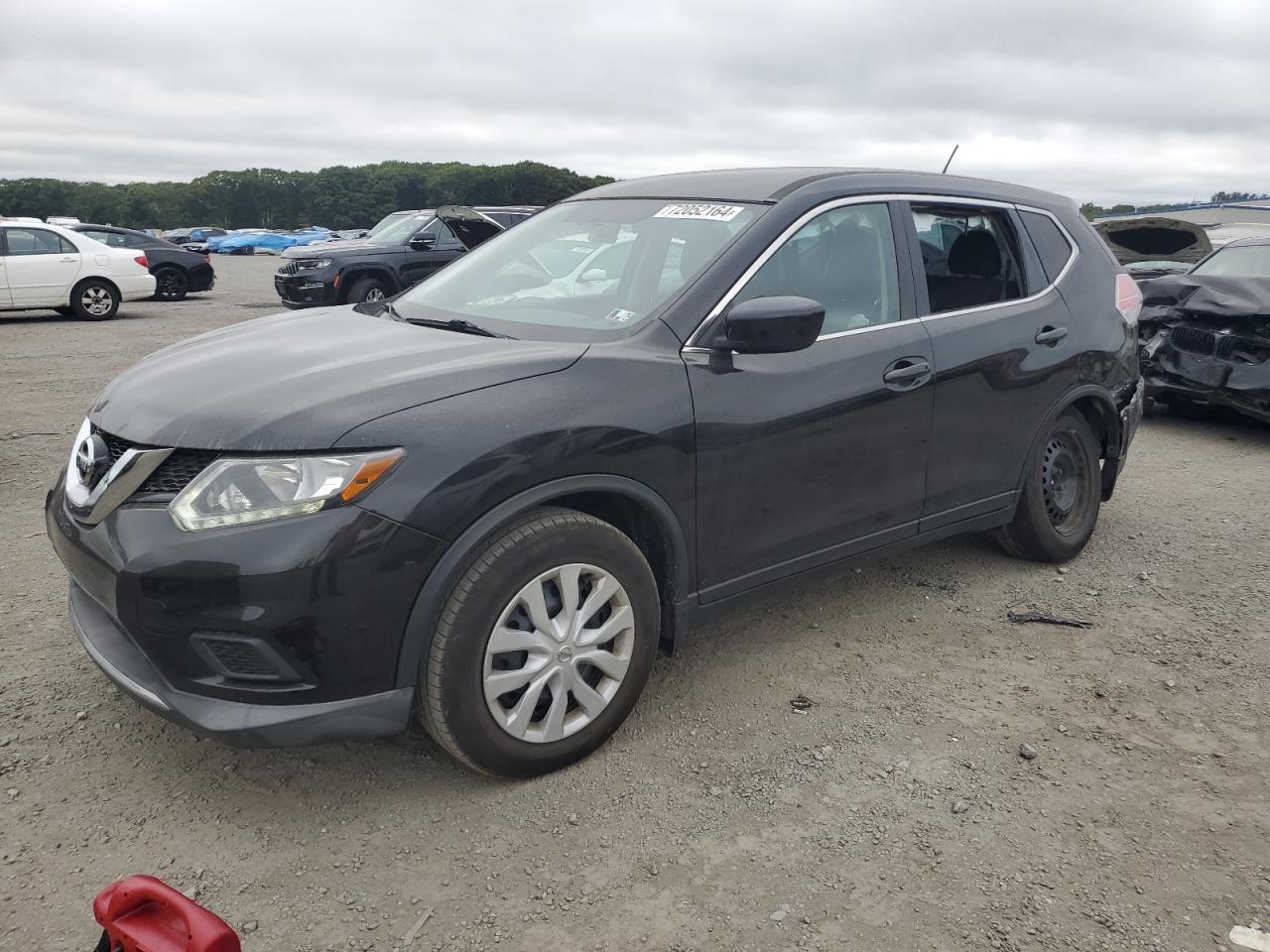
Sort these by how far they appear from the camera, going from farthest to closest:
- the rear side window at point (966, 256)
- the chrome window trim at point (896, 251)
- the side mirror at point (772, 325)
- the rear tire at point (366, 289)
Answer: the rear tire at point (366, 289)
the rear side window at point (966, 256)
the chrome window trim at point (896, 251)
the side mirror at point (772, 325)

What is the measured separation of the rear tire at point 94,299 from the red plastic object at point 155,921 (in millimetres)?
15272

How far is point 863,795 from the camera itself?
2.84 metres

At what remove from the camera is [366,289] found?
14055 mm

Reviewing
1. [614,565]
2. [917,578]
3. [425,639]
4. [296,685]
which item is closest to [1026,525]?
[917,578]

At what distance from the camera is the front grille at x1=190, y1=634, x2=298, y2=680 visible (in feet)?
7.97

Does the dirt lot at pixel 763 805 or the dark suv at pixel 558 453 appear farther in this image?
the dark suv at pixel 558 453

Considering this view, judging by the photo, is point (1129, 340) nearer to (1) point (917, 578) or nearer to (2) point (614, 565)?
(1) point (917, 578)

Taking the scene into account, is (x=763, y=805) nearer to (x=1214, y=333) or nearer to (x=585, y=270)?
(x=585, y=270)

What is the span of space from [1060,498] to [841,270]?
1.83 m

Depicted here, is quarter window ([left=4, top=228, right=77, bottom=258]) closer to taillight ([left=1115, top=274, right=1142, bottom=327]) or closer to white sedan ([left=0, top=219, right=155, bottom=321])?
white sedan ([left=0, top=219, right=155, bottom=321])

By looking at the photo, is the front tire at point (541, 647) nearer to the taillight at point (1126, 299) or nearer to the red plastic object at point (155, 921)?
the red plastic object at point (155, 921)

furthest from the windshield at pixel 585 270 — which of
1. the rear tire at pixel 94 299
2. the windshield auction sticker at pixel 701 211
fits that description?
the rear tire at pixel 94 299

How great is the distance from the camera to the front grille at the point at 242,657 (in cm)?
243

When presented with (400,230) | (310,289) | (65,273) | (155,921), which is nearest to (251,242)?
(65,273)
